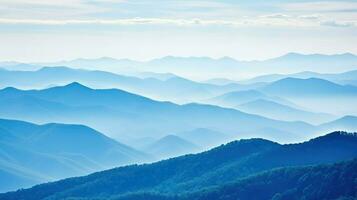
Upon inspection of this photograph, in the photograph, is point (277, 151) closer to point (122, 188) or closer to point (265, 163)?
point (265, 163)

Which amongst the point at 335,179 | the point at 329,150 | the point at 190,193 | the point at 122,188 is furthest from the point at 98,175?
the point at 335,179

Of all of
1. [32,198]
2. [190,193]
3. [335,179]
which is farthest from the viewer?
[32,198]

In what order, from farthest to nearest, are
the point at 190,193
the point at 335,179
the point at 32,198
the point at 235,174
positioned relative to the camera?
the point at 32,198 < the point at 235,174 < the point at 190,193 < the point at 335,179

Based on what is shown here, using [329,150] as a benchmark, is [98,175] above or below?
above

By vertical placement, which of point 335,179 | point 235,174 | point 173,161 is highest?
point 173,161

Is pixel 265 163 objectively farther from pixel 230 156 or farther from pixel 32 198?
pixel 32 198

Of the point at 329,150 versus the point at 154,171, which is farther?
the point at 154,171
